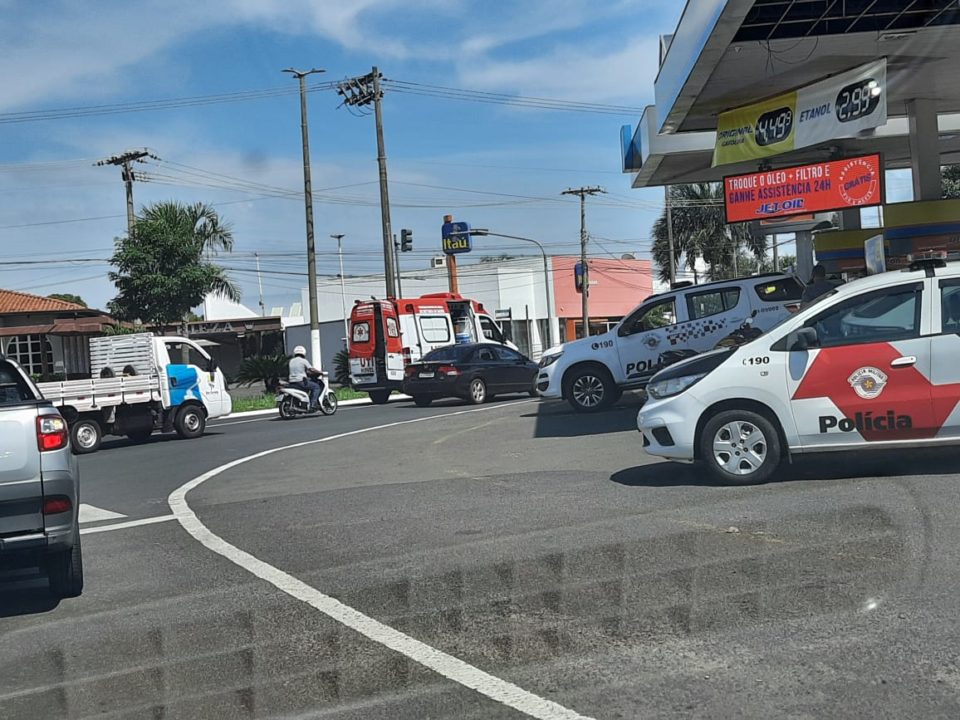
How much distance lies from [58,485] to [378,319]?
839 inches

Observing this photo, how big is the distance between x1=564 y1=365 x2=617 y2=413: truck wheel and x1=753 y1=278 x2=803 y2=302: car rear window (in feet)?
9.31

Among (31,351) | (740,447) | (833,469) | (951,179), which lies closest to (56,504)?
(740,447)

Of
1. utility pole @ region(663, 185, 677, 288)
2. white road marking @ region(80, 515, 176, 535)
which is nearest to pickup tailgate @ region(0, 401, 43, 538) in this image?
white road marking @ region(80, 515, 176, 535)

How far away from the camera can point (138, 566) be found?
25.9 feet

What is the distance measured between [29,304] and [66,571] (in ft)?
128

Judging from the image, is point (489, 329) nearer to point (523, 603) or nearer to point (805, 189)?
point (805, 189)

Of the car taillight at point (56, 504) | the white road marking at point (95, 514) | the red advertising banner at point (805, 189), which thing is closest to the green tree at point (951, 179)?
the red advertising banner at point (805, 189)

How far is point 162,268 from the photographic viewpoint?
3253 cm

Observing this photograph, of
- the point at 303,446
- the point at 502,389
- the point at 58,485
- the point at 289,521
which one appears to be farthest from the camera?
the point at 502,389

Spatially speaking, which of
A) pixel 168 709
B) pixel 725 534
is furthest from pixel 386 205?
pixel 168 709

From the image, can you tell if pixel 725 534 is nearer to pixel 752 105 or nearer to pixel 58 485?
pixel 58 485

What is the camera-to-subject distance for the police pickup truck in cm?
1620

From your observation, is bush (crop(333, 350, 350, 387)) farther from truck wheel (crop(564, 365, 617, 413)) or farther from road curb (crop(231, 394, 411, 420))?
truck wheel (crop(564, 365, 617, 413))

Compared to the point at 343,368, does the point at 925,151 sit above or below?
above
